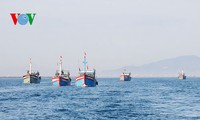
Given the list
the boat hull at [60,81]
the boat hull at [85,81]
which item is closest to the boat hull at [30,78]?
the boat hull at [60,81]

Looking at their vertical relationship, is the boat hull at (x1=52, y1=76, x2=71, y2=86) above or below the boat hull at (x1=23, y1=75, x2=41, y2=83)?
below

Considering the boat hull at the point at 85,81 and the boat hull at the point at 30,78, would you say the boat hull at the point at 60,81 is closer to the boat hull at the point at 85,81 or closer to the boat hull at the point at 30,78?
the boat hull at the point at 85,81

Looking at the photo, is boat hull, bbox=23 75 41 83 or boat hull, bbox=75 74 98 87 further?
boat hull, bbox=23 75 41 83

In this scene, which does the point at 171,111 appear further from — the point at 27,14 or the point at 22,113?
the point at 27,14

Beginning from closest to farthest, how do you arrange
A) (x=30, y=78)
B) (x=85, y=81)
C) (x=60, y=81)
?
1. (x=85, y=81)
2. (x=60, y=81)
3. (x=30, y=78)

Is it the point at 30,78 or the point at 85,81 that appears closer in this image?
the point at 85,81

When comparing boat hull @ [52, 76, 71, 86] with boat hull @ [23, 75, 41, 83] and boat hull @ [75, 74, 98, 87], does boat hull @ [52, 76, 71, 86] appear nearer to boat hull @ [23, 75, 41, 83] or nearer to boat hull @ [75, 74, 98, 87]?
boat hull @ [75, 74, 98, 87]

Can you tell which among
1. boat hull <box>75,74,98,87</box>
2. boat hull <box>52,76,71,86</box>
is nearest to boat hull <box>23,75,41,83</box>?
boat hull <box>52,76,71,86</box>

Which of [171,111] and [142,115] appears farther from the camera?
[171,111]

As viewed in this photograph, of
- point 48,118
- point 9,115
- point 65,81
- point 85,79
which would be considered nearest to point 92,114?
point 48,118

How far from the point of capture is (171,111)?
47.8 meters

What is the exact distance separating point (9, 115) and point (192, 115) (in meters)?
20.1

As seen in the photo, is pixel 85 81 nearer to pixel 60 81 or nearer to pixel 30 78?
pixel 60 81

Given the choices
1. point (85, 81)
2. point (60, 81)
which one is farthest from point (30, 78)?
point (85, 81)
